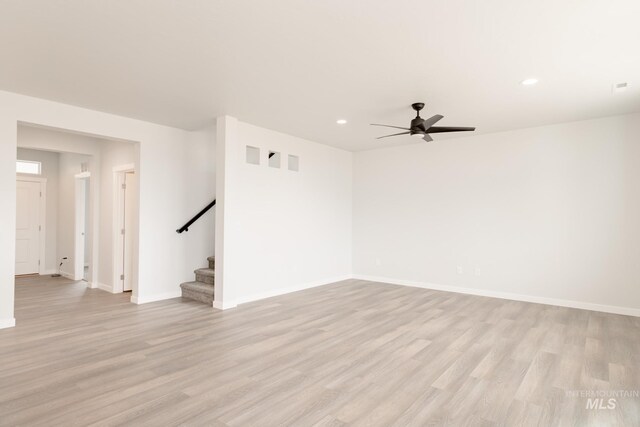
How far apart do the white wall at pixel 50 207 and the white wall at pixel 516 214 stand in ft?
23.0

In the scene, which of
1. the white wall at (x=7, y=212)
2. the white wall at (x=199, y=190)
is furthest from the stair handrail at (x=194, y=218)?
the white wall at (x=7, y=212)

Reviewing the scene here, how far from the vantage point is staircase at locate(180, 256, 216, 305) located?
524 cm

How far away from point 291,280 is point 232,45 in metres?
4.20

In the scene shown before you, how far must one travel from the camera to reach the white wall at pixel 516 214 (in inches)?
193

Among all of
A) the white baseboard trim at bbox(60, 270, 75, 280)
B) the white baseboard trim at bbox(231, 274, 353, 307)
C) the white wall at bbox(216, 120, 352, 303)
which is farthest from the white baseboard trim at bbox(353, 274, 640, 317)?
the white baseboard trim at bbox(60, 270, 75, 280)

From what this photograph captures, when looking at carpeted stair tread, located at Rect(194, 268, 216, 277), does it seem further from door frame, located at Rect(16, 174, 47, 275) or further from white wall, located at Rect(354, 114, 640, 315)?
door frame, located at Rect(16, 174, 47, 275)

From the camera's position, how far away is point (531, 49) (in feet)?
9.75

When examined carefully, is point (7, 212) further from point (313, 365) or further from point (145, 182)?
point (313, 365)

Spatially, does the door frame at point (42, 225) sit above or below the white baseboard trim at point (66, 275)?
above

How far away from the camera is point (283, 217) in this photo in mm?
6094

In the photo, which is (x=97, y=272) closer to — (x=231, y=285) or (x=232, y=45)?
(x=231, y=285)

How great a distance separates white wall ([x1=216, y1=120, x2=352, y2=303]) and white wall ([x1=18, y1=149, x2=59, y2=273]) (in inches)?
218

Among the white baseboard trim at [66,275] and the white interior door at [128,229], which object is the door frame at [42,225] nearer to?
the white baseboard trim at [66,275]

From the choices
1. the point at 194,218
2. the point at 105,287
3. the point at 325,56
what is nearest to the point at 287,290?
the point at 194,218
